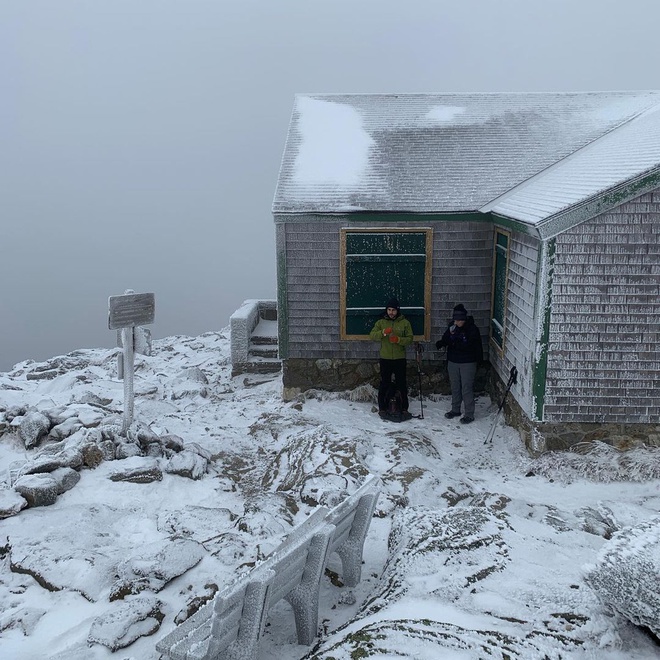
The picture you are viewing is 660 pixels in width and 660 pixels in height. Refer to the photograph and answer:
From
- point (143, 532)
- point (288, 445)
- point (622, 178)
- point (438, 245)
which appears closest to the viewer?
point (143, 532)

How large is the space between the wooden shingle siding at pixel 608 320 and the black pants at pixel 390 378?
2.45 m

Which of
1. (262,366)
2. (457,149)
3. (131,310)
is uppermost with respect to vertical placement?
(457,149)

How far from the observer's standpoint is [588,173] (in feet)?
27.5

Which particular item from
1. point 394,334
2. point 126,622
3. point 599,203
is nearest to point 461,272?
point 394,334

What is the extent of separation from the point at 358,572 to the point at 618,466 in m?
4.01

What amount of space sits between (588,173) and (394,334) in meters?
3.51

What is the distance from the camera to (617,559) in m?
3.79

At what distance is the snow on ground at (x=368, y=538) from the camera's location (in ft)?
13.0

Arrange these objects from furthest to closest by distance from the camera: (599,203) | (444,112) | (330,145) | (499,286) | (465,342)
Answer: (444,112)
(330,145)
(499,286)
(465,342)
(599,203)

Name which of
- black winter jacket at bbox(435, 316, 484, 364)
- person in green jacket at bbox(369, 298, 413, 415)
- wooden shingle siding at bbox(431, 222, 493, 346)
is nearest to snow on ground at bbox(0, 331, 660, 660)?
person in green jacket at bbox(369, 298, 413, 415)

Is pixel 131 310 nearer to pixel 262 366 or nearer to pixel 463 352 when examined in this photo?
pixel 463 352

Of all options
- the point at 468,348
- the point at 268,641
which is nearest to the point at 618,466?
the point at 468,348

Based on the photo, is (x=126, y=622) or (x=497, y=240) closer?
(x=126, y=622)

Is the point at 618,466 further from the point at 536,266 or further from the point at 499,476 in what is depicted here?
the point at 536,266
